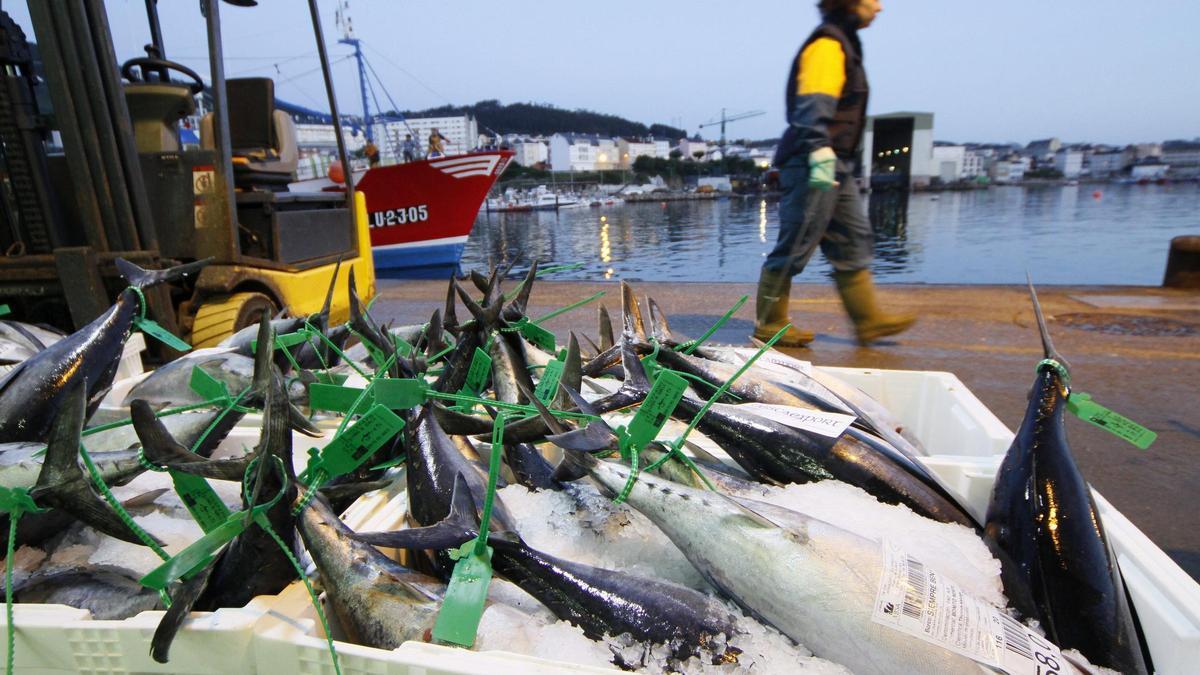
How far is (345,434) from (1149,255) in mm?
27351

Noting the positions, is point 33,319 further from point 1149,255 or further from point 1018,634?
point 1149,255

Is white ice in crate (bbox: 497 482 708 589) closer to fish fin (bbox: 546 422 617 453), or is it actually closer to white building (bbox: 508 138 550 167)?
fish fin (bbox: 546 422 617 453)

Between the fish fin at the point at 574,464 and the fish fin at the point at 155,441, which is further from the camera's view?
the fish fin at the point at 574,464

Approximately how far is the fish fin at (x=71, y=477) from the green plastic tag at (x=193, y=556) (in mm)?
234

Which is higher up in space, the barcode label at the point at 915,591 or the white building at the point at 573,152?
the white building at the point at 573,152

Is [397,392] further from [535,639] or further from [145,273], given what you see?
[145,273]

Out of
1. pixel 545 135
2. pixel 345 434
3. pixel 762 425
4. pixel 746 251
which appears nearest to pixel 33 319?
pixel 345 434

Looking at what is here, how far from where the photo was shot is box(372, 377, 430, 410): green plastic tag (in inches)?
55.9

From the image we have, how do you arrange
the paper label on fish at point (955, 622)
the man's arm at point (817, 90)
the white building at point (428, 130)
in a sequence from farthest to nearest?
the white building at point (428, 130), the man's arm at point (817, 90), the paper label on fish at point (955, 622)

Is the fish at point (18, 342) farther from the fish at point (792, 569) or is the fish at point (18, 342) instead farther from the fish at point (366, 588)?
the fish at point (792, 569)

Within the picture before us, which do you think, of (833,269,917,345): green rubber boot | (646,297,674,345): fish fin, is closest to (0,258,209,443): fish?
(646,297,674,345): fish fin

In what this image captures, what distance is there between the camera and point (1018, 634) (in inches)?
39.6

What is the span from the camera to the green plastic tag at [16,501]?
1177 millimetres

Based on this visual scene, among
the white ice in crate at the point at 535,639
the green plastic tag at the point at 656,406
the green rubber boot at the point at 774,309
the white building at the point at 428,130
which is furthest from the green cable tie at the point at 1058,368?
the white building at the point at 428,130
